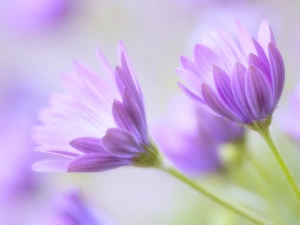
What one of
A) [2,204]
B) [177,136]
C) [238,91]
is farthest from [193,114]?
[2,204]

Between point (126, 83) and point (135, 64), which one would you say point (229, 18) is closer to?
point (126, 83)

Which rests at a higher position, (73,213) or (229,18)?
(229,18)

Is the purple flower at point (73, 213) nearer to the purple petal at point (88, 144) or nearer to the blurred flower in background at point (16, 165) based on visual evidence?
the purple petal at point (88, 144)

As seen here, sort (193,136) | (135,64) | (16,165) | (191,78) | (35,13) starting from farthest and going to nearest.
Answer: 1. (135,64)
2. (35,13)
3. (16,165)
4. (193,136)
5. (191,78)

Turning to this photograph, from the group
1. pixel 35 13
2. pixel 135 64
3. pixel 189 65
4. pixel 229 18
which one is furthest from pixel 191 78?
pixel 135 64

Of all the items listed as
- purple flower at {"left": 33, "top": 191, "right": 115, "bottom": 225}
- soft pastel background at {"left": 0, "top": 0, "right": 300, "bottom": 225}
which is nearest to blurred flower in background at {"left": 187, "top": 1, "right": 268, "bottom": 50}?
soft pastel background at {"left": 0, "top": 0, "right": 300, "bottom": 225}

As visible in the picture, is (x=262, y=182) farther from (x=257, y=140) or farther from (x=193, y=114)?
(x=257, y=140)
